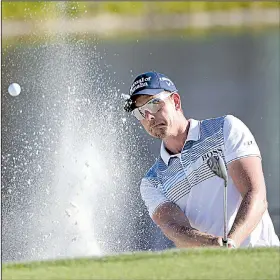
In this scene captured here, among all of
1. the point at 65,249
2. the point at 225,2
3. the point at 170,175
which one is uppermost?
the point at 225,2

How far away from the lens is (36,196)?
8.13 m

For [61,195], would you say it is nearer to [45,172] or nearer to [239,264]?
[45,172]

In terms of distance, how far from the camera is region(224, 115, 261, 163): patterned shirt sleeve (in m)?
4.75

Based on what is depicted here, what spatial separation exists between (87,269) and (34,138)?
768 cm

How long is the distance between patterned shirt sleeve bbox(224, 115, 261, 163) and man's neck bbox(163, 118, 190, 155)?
0.66 ft

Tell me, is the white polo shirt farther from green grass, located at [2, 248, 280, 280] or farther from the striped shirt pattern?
green grass, located at [2, 248, 280, 280]

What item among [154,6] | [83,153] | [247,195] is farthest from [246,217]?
[154,6]

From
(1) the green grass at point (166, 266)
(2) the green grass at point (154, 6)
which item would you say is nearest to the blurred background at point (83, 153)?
(1) the green grass at point (166, 266)

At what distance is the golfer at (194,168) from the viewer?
472 cm

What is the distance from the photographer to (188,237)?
4664 mm

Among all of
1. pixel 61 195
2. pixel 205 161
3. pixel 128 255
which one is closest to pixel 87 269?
pixel 128 255

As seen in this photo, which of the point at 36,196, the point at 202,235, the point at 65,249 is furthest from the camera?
the point at 36,196

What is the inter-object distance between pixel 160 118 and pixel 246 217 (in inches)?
25.0

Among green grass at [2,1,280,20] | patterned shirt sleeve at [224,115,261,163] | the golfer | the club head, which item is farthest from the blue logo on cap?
green grass at [2,1,280,20]
